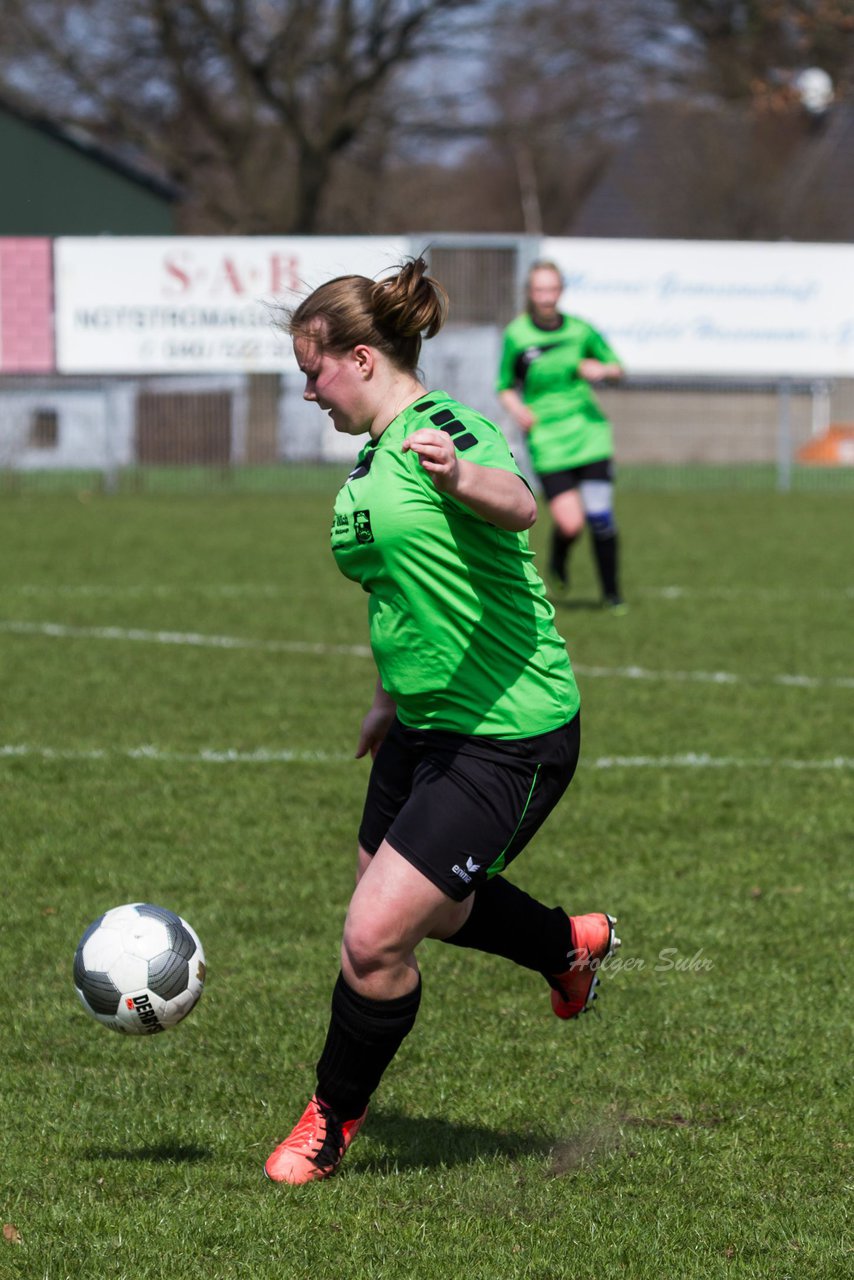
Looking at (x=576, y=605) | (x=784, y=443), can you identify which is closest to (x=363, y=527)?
(x=576, y=605)

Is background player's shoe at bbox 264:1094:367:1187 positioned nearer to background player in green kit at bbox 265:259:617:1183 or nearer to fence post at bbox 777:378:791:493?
background player in green kit at bbox 265:259:617:1183

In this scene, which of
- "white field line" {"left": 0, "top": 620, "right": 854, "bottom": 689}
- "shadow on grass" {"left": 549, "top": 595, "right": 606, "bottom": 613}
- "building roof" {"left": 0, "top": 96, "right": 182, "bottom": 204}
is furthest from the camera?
"building roof" {"left": 0, "top": 96, "right": 182, "bottom": 204}

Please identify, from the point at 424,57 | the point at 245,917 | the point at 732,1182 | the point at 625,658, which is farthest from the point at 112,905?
the point at 424,57

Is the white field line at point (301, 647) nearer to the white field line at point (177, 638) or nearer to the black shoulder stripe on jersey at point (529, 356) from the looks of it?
the white field line at point (177, 638)

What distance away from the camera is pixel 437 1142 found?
149 inches

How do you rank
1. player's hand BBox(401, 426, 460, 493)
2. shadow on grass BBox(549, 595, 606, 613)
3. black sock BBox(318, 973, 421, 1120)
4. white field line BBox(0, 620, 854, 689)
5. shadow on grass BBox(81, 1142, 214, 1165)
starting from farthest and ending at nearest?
shadow on grass BBox(549, 595, 606, 613), white field line BBox(0, 620, 854, 689), shadow on grass BBox(81, 1142, 214, 1165), black sock BBox(318, 973, 421, 1120), player's hand BBox(401, 426, 460, 493)

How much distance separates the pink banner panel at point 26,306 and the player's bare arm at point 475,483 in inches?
803

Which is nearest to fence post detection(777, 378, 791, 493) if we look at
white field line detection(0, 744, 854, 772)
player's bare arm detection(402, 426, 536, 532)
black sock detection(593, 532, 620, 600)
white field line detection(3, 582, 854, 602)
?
white field line detection(3, 582, 854, 602)

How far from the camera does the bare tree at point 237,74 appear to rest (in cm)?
3631

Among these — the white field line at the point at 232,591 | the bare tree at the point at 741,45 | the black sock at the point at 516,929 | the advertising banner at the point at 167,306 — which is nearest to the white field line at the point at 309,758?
the black sock at the point at 516,929

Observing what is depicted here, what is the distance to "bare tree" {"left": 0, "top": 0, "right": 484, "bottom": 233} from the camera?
36312 millimetres

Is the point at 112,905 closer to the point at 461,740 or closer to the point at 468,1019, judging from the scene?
the point at 468,1019

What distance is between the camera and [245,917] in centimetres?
529

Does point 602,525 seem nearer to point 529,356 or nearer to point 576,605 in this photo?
point 576,605
